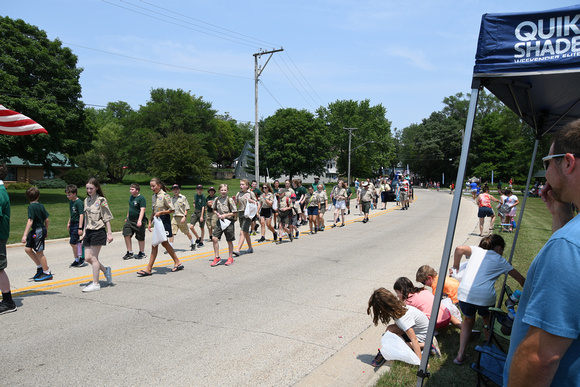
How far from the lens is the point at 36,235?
799 cm

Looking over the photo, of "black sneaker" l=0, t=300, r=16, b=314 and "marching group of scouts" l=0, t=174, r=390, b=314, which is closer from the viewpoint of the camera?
"black sneaker" l=0, t=300, r=16, b=314

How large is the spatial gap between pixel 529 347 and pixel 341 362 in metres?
3.24

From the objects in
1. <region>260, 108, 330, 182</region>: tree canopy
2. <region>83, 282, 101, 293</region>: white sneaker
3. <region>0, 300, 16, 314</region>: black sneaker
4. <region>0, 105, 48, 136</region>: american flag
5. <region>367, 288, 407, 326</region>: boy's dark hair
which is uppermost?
<region>260, 108, 330, 182</region>: tree canopy

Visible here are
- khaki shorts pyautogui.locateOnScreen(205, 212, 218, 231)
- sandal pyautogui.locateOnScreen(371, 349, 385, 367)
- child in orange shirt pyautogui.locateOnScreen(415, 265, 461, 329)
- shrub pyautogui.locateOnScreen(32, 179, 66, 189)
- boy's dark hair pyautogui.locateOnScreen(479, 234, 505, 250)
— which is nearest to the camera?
sandal pyautogui.locateOnScreen(371, 349, 385, 367)

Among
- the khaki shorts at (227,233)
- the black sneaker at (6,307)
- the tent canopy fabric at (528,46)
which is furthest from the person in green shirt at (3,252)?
the tent canopy fabric at (528,46)

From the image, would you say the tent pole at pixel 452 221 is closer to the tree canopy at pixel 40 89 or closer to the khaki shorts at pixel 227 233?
the khaki shorts at pixel 227 233

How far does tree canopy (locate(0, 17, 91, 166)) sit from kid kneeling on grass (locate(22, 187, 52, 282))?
78.2 feet

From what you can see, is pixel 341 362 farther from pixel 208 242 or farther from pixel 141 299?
pixel 208 242

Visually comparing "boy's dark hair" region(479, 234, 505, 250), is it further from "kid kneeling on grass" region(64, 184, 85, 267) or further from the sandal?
"kid kneeling on grass" region(64, 184, 85, 267)

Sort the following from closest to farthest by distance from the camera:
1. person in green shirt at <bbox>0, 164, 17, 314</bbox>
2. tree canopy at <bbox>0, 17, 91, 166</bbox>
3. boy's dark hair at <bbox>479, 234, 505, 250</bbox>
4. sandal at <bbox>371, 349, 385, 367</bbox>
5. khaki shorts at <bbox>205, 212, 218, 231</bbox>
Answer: sandal at <bbox>371, 349, 385, 367</bbox>
boy's dark hair at <bbox>479, 234, 505, 250</bbox>
person in green shirt at <bbox>0, 164, 17, 314</bbox>
khaki shorts at <bbox>205, 212, 218, 231</bbox>
tree canopy at <bbox>0, 17, 91, 166</bbox>

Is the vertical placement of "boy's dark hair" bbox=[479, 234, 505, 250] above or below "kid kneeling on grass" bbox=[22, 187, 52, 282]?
above

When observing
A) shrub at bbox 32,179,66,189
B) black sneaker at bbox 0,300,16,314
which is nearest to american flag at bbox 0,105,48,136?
black sneaker at bbox 0,300,16,314

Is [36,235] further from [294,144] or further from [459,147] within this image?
[459,147]

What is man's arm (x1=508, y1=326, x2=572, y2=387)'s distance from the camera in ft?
4.85
